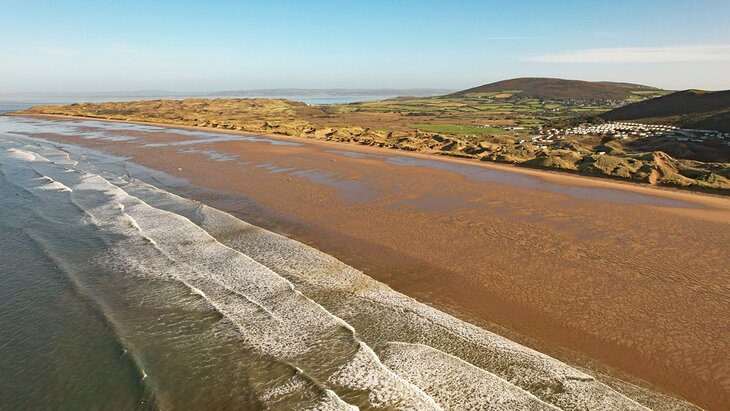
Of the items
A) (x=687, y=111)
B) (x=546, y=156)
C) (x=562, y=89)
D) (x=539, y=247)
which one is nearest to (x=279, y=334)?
(x=539, y=247)

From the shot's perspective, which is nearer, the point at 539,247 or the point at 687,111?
the point at 539,247

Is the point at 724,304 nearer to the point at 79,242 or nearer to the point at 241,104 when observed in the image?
the point at 79,242

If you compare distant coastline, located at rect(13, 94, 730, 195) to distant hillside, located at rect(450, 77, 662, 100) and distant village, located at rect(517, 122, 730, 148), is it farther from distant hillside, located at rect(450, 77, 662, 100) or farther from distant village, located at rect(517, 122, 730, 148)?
distant hillside, located at rect(450, 77, 662, 100)

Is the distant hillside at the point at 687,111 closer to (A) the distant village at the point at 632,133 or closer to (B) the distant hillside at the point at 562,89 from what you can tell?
(A) the distant village at the point at 632,133

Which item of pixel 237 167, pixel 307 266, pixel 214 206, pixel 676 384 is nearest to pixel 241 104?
pixel 237 167

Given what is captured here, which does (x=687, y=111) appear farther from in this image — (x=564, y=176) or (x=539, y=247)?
(x=539, y=247)

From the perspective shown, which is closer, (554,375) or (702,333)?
(554,375)
